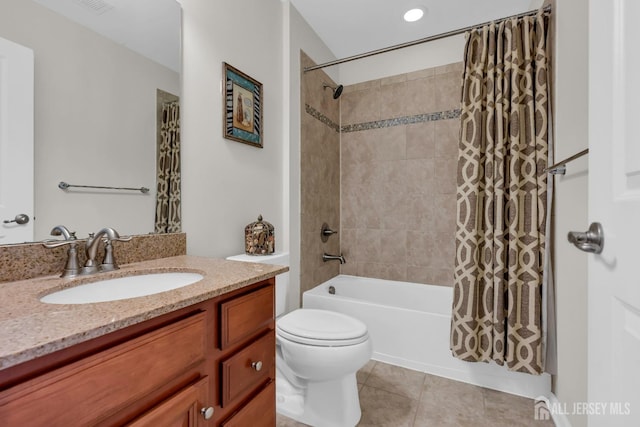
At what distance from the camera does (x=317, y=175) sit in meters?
2.50

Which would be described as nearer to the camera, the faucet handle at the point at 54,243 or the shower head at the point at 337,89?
the faucet handle at the point at 54,243

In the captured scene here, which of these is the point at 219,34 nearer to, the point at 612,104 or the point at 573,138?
the point at 612,104

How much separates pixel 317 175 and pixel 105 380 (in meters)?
2.09

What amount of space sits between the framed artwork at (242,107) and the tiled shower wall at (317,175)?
1.62 ft

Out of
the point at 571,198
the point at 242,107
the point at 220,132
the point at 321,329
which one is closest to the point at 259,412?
the point at 321,329

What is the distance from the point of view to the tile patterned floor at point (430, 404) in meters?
1.49

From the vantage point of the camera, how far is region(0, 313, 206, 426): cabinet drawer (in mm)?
448

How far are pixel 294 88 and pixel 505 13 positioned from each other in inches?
66.6

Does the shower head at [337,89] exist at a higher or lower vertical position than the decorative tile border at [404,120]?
higher

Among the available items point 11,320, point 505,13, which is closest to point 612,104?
point 11,320

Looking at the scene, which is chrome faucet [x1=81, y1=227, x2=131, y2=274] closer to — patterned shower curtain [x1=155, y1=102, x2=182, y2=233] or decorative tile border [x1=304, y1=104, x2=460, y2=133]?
patterned shower curtain [x1=155, y1=102, x2=182, y2=233]

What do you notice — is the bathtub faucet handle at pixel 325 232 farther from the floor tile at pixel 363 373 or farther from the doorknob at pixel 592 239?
the doorknob at pixel 592 239

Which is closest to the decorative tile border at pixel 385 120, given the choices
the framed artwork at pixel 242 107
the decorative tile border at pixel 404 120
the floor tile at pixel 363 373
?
the decorative tile border at pixel 404 120

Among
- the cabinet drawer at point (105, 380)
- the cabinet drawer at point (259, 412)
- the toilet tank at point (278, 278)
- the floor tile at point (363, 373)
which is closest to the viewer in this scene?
the cabinet drawer at point (105, 380)
